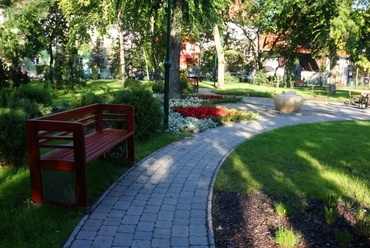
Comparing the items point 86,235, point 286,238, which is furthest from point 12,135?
point 286,238

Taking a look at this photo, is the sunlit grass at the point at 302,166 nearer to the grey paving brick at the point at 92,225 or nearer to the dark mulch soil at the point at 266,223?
the dark mulch soil at the point at 266,223

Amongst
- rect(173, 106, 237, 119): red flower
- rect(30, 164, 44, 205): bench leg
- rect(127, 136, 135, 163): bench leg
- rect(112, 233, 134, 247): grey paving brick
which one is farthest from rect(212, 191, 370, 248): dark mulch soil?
rect(173, 106, 237, 119): red flower

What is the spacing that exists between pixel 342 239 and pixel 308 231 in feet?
1.54

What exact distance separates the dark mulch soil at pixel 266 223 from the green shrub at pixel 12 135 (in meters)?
3.26

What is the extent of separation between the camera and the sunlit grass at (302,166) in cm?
515

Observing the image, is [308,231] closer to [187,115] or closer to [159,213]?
[159,213]

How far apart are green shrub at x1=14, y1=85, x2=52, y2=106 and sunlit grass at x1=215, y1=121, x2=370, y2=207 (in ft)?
21.6

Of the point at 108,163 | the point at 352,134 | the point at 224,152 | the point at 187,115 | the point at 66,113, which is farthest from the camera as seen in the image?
the point at 187,115

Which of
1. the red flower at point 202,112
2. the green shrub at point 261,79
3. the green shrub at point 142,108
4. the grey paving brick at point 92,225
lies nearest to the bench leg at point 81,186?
the grey paving brick at point 92,225

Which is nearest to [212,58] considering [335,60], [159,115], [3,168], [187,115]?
[335,60]

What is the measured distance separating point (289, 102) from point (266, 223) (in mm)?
11405

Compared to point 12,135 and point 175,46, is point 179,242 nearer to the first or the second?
point 12,135

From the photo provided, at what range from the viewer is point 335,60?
90.7 ft

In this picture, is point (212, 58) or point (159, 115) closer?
point (159, 115)
